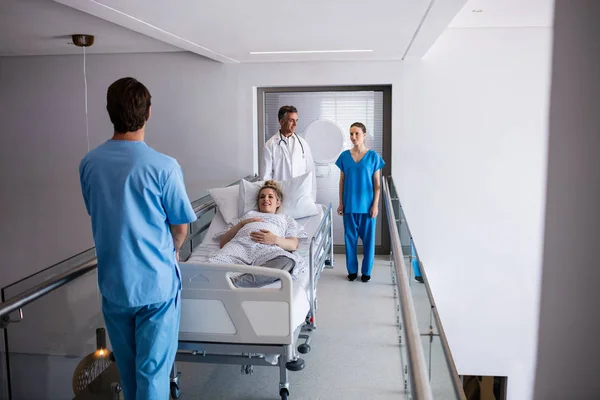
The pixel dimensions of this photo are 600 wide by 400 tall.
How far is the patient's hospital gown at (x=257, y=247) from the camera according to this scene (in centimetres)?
376

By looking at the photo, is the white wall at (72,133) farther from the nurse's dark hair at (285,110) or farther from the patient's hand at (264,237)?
the patient's hand at (264,237)

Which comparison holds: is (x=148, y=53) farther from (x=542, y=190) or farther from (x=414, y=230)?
(x=542, y=190)

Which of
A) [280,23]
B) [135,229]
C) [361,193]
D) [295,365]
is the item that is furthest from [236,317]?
[361,193]

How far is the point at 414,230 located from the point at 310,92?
202cm

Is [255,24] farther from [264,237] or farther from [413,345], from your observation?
[413,345]

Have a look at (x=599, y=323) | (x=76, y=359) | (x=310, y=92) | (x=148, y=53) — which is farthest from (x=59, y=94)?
(x=599, y=323)

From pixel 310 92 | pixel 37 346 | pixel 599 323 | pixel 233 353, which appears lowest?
pixel 599 323

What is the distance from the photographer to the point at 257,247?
12.9 feet

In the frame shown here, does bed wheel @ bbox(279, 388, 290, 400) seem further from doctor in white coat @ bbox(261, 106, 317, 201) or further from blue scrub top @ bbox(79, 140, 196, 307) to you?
doctor in white coat @ bbox(261, 106, 317, 201)

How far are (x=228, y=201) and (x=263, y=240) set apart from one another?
4.00 ft

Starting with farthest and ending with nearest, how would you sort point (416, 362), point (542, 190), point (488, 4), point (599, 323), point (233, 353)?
point (599, 323), point (542, 190), point (488, 4), point (233, 353), point (416, 362)

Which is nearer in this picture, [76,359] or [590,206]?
[76,359]

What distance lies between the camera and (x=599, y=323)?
7.68 m

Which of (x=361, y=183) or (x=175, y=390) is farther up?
(x=361, y=183)
